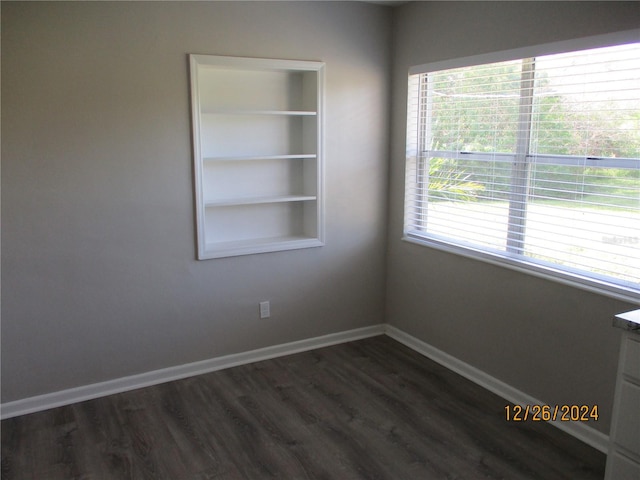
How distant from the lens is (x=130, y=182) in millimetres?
3236

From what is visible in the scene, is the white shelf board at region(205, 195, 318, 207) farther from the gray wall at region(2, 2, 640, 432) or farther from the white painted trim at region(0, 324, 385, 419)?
the white painted trim at region(0, 324, 385, 419)

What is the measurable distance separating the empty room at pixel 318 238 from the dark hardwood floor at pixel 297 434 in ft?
0.05

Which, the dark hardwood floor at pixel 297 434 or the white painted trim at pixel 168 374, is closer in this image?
the dark hardwood floor at pixel 297 434

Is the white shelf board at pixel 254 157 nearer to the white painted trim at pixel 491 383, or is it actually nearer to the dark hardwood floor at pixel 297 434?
the dark hardwood floor at pixel 297 434

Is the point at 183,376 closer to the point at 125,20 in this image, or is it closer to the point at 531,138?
the point at 125,20

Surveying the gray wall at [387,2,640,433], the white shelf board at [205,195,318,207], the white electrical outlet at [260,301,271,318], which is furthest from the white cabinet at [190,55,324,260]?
the gray wall at [387,2,640,433]

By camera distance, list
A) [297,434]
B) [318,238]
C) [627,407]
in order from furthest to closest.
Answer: [318,238]
[297,434]
[627,407]

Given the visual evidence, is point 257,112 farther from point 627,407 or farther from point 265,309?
point 627,407

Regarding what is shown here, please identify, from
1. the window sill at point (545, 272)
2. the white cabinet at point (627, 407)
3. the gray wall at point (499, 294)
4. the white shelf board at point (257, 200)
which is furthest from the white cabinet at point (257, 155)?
the white cabinet at point (627, 407)

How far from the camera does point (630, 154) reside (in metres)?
2.58

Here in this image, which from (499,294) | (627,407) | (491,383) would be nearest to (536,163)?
(499,294)

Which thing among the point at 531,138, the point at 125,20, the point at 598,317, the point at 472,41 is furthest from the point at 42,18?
the point at 598,317

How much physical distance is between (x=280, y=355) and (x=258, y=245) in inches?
32.2

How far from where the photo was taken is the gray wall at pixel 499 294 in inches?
108
